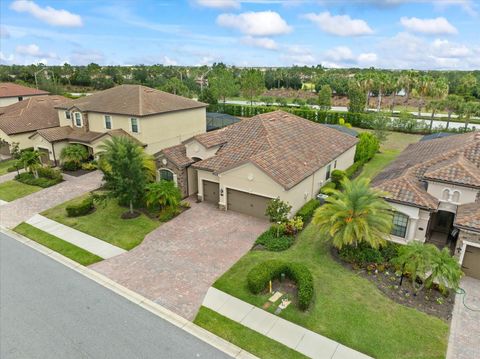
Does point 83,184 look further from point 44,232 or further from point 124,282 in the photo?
point 124,282

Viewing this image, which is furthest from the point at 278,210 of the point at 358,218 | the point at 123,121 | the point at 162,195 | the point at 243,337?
the point at 123,121

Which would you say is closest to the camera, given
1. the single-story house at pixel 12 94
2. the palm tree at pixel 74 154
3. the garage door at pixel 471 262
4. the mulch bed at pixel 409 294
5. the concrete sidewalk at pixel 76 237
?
the mulch bed at pixel 409 294

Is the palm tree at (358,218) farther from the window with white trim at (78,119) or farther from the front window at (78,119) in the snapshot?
the front window at (78,119)

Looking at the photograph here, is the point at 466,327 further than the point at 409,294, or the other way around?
the point at 409,294

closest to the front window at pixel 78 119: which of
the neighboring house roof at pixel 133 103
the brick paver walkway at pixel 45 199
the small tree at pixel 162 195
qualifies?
the neighboring house roof at pixel 133 103

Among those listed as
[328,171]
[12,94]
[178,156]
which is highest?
[12,94]

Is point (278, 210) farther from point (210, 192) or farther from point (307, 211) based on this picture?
point (210, 192)

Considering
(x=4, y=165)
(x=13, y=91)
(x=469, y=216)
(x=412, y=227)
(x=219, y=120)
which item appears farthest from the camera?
(x=13, y=91)

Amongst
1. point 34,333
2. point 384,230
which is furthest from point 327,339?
point 34,333
